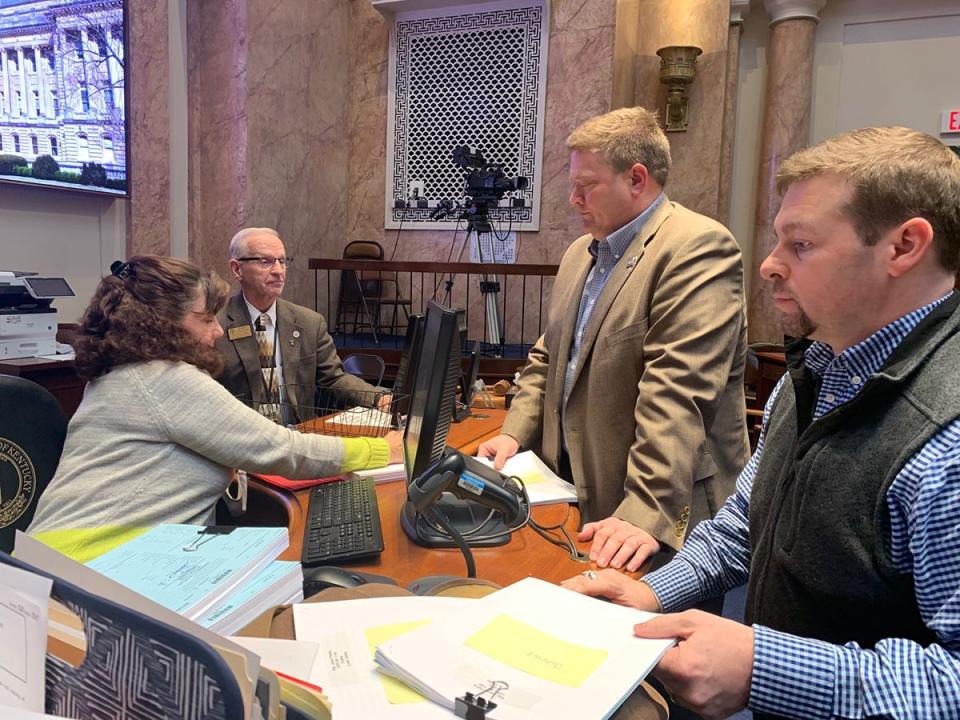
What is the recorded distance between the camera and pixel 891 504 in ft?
2.56

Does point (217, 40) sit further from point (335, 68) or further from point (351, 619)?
point (351, 619)

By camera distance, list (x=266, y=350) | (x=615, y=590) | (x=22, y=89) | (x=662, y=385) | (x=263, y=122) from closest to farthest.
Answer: (x=615, y=590) < (x=662, y=385) < (x=266, y=350) < (x=22, y=89) < (x=263, y=122)

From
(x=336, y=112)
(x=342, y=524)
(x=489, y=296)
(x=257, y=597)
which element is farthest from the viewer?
(x=336, y=112)

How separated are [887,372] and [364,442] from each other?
1.26m

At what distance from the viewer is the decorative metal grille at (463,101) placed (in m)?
6.20

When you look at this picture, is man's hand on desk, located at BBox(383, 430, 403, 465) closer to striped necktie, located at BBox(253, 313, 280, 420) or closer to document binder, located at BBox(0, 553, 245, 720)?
striped necktie, located at BBox(253, 313, 280, 420)

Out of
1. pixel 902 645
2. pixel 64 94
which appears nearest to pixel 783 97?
pixel 64 94

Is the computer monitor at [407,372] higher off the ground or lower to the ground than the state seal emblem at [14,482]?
higher

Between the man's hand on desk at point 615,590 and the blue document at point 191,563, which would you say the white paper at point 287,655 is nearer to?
the blue document at point 191,563

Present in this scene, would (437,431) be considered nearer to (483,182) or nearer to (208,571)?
(208,571)

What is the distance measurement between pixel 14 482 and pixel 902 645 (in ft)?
5.74

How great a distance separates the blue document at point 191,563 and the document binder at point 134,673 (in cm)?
40

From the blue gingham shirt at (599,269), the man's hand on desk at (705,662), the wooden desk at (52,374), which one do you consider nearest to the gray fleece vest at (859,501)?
the man's hand on desk at (705,662)

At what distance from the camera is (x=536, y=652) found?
77cm
